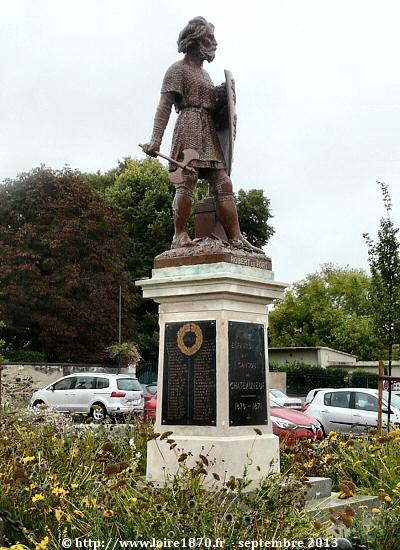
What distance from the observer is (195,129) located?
8.97 metres

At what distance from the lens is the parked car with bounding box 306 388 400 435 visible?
60.4 feet

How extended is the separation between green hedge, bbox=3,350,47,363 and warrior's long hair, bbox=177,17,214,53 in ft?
91.1

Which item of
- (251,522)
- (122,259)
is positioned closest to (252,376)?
(251,522)

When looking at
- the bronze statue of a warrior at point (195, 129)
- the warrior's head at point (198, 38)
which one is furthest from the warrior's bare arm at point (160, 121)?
the warrior's head at point (198, 38)

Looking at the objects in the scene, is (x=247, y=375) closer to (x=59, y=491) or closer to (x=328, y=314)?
(x=59, y=491)

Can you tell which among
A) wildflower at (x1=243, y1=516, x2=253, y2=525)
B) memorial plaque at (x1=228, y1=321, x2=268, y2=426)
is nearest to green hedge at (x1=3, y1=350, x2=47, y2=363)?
memorial plaque at (x1=228, y1=321, x2=268, y2=426)

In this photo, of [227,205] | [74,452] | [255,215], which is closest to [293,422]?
[227,205]

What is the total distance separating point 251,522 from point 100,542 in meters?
0.97

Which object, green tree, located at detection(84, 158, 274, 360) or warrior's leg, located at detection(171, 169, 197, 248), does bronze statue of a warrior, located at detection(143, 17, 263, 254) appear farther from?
green tree, located at detection(84, 158, 274, 360)

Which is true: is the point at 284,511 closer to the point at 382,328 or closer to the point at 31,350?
the point at 382,328

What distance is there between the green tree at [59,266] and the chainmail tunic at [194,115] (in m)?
28.6

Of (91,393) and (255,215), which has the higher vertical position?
(255,215)

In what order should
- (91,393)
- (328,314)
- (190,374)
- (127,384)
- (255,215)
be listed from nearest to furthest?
(190,374), (91,393), (127,384), (255,215), (328,314)

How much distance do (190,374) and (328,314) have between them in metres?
58.1
